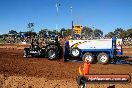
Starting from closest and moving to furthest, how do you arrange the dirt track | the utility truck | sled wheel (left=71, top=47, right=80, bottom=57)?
the dirt track < the utility truck < sled wheel (left=71, top=47, right=80, bottom=57)

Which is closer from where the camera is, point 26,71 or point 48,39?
point 26,71

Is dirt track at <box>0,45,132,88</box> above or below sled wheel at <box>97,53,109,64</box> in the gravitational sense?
below

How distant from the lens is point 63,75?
1444 cm

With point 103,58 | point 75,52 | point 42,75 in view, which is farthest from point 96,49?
point 42,75

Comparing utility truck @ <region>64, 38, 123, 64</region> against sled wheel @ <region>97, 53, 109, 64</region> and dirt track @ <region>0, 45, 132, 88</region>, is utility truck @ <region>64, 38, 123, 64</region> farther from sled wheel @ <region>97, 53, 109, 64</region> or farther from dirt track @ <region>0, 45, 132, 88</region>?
dirt track @ <region>0, 45, 132, 88</region>

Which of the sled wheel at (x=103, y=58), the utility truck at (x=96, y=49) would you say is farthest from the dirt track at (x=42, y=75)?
the utility truck at (x=96, y=49)

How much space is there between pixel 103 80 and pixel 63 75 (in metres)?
6.37

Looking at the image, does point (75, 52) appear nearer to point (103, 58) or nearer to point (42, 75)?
point (103, 58)

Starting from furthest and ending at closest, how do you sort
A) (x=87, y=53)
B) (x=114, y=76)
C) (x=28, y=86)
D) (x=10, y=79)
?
(x=87, y=53) → (x=10, y=79) → (x=28, y=86) → (x=114, y=76)

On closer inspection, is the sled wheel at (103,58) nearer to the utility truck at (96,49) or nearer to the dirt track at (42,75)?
the utility truck at (96,49)

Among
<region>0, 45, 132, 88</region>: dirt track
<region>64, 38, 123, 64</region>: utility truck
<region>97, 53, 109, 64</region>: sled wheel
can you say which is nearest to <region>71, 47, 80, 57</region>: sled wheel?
<region>64, 38, 123, 64</region>: utility truck

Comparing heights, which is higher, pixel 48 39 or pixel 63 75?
pixel 48 39

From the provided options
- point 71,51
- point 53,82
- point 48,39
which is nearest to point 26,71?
point 53,82

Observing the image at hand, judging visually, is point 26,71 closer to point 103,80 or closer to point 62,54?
point 62,54
